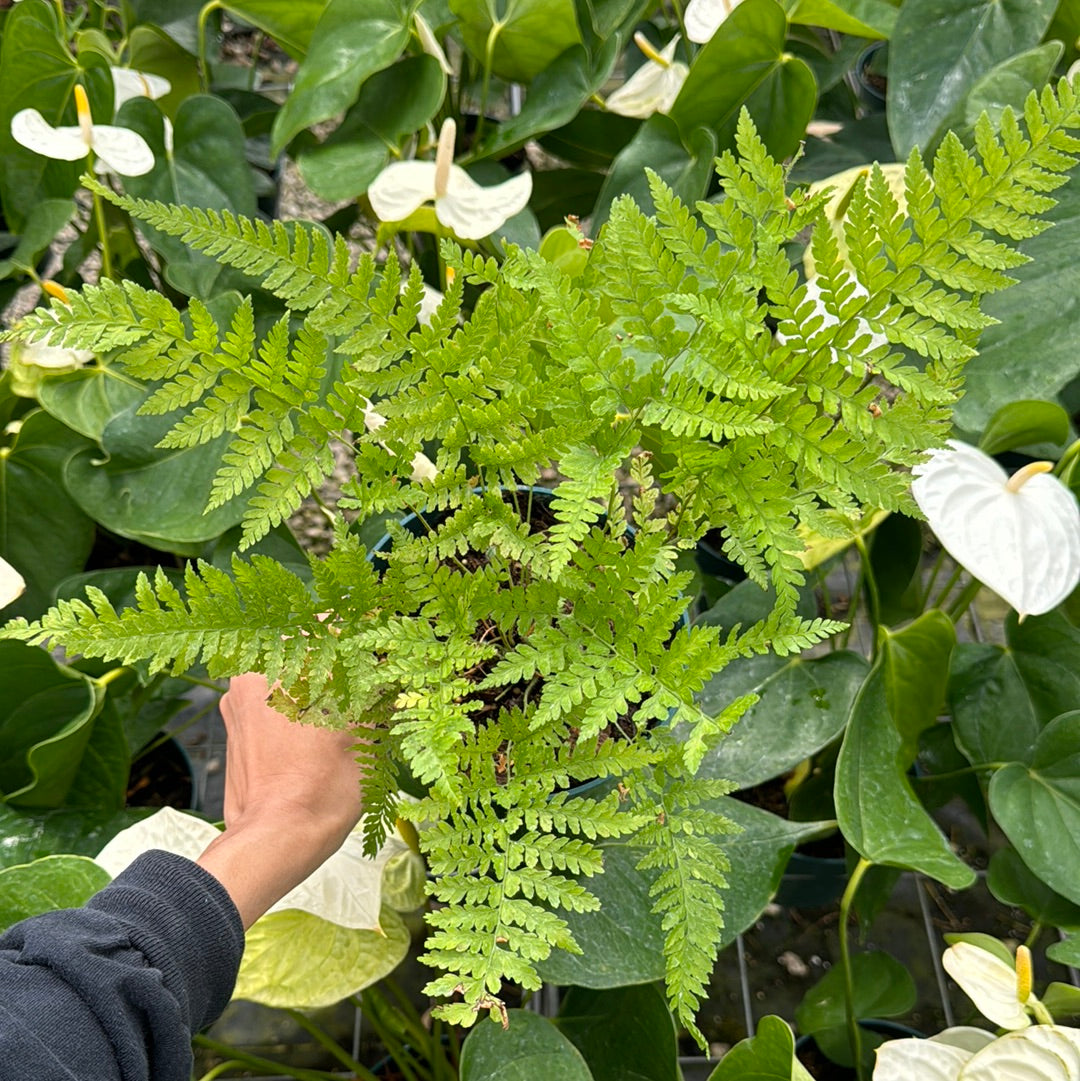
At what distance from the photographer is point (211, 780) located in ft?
3.70

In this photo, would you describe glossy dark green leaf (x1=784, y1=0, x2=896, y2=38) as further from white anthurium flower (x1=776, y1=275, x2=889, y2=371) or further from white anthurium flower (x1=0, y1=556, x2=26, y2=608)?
white anthurium flower (x1=0, y1=556, x2=26, y2=608)

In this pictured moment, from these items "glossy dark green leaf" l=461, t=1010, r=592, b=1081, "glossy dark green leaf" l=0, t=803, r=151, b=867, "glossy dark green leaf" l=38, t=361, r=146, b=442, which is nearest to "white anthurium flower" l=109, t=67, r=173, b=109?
"glossy dark green leaf" l=38, t=361, r=146, b=442

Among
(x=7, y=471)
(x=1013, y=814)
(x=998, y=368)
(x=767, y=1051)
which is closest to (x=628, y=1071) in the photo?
(x=767, y=1051)

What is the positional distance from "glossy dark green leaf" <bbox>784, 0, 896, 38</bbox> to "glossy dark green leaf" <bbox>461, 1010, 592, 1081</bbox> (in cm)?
83

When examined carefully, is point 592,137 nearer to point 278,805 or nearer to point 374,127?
point 374,127

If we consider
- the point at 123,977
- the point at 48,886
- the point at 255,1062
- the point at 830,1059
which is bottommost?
the point at 830,1059

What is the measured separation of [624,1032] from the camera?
28.4 inches

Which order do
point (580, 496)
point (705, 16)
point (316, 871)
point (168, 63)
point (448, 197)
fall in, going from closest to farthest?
point (580, 496)
point (316, 871)
point (448, 197)
point (705, 16)
point (168, 63)

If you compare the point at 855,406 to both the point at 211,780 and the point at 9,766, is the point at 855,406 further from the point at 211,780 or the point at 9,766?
the point at 211,780

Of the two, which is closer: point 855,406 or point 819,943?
point 855,406

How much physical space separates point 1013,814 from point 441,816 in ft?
1.47

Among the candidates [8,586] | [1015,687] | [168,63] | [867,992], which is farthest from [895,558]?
[168,63]

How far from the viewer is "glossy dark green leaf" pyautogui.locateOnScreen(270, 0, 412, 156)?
942 mm

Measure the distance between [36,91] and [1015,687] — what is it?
1.03m
